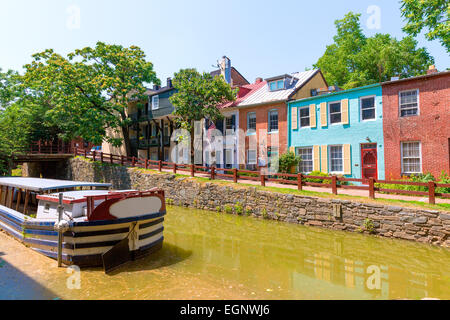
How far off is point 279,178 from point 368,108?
705cm

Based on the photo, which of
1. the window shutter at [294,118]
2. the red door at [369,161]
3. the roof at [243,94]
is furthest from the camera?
the roof at [243,94]

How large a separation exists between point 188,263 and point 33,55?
28228mm

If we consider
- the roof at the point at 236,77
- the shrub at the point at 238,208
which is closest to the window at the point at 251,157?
the shrub at the point at 238,208

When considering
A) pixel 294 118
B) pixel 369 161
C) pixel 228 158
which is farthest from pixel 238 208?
pixel 228 158

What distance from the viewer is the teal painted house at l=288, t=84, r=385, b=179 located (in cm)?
1645

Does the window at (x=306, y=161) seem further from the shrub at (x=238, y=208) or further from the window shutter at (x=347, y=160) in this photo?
the shrub at (x=238, y=208)

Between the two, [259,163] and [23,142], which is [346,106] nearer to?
[259,163]

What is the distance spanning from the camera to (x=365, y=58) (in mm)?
30172

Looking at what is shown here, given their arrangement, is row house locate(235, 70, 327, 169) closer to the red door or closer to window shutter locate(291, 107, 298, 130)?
window shutter locate(291, 107, 298, 130)

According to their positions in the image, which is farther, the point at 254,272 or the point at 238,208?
the point at 238,208

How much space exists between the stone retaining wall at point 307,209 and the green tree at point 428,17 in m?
10.6

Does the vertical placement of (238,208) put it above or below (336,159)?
below

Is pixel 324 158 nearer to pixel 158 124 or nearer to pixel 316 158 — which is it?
pixel 316 158

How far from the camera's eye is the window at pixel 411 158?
14961 mm
